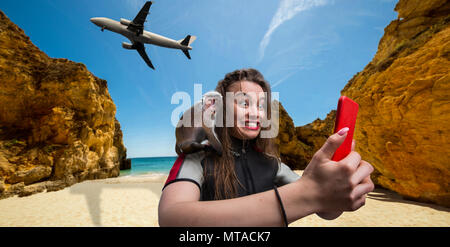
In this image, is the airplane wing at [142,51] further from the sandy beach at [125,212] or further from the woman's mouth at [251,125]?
the woman's mouth at [251,125]

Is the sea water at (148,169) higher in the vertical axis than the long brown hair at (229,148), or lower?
lower

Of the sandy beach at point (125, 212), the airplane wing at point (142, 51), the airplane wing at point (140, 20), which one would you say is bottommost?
the sandy beach at point (125, 212)

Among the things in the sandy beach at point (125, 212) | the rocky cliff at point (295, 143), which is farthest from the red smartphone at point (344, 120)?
the rocky cliff at point (295, 143)

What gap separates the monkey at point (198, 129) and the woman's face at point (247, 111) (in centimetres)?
22

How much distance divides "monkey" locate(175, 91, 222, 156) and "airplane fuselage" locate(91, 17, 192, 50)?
18696mm

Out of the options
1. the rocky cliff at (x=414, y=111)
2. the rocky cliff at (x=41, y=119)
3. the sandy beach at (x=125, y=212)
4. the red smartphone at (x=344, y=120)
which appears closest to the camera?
the red smartphone at (x=344, y=120)

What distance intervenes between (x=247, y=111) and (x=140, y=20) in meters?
18.5

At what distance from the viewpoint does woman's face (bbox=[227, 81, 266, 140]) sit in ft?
4.62

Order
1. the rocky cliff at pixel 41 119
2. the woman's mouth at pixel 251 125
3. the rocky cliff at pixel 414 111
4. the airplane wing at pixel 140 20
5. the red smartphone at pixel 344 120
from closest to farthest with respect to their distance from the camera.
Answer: the red smartphone at pixel 344 120, the woman's mouth at pixel 251 125, the rocky cliff at pixel 414 111, the rocky cliff at pixel 41 119, the airplane wing at pixel 140 20

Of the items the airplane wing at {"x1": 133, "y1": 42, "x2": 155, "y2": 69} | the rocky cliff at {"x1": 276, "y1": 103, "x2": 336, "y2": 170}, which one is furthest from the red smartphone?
the airplane wing at {"x1": 133, "y1": 42, "x2": 155, "y2": 69}

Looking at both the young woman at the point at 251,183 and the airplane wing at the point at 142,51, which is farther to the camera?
the airplane wing at the point at 142,51

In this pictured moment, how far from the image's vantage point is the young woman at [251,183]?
757mm

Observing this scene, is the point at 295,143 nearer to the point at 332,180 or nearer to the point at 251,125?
the point at 251,125
